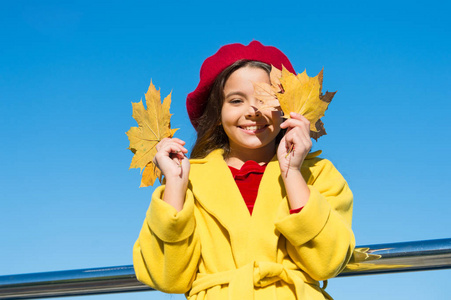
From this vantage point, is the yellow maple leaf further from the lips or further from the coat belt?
the coat belt

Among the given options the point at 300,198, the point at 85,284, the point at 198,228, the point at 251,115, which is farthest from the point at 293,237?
the point at 85,284

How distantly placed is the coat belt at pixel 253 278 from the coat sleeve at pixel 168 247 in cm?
12

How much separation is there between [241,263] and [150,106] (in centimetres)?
80

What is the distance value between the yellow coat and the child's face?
0.59 feet

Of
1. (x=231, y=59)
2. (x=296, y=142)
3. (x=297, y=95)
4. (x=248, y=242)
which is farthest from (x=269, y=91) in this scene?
(x=248, y=242)

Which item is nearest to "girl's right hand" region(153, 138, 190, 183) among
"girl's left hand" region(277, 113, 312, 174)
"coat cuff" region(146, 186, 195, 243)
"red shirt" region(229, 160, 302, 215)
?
"coat cuff" region(146, 186, 195, 243)

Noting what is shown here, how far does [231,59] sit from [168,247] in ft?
3.33

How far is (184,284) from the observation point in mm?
2369

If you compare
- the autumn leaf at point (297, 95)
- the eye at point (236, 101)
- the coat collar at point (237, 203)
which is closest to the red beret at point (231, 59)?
the eye at point (236, 101)

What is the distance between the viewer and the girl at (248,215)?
2225mm

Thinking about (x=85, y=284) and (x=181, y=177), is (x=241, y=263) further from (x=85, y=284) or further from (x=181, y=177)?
(x=85, y=284)

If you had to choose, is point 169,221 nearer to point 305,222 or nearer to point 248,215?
point 248,215

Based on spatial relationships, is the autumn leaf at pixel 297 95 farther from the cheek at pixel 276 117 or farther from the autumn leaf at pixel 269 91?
the cheek at pixel 276 117

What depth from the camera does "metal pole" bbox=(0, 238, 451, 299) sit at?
2.44 m
